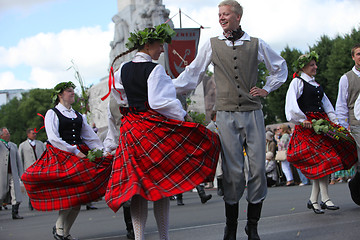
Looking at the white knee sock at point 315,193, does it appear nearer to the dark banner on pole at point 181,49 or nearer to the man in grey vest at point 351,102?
the man in grey vest at point 351,102

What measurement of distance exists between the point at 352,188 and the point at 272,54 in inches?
110

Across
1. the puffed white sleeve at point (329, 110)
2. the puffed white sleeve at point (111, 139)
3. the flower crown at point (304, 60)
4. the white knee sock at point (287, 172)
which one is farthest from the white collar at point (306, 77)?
the white knee sock at point (287, 172)

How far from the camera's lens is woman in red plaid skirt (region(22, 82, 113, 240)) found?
6.52m

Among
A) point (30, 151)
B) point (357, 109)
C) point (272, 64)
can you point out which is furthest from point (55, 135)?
point (30, 151)

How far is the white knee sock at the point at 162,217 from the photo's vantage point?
5.03m

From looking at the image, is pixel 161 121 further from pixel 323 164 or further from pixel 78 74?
pixel 78 74

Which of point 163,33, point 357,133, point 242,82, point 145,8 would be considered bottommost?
point 357,133

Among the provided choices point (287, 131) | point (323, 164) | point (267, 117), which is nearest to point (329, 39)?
point (267, 117)

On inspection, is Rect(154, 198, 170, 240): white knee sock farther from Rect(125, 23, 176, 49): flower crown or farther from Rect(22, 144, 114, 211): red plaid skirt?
Rect(22, 144, 114, 211): red plaid skirt

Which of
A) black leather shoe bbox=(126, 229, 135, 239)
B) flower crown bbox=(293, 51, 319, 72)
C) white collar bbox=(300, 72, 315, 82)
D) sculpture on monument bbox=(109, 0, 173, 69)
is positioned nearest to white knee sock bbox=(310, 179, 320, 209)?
white collar bbox=(300, 72, 315, 82)

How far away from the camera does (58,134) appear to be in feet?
22.4

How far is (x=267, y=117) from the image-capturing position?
55531 mm

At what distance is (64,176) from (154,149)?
6.70 ft

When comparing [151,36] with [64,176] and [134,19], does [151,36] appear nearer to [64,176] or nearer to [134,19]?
[64,176]
